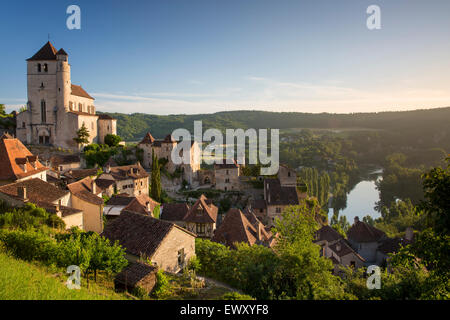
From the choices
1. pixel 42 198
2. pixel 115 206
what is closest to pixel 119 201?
pixel 115 206

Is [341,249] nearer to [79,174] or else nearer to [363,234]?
[363,234]

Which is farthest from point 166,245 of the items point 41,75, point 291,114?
point 291,114

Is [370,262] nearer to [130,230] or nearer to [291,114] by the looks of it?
[130,230]

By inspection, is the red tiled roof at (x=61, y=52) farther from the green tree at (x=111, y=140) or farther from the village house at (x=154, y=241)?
the village house at (x=154, y=241)

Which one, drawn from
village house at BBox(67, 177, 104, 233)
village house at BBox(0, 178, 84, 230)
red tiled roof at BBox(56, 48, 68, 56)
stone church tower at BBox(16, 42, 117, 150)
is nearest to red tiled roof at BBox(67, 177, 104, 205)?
village house at BBox(67, 177, 104, 233)

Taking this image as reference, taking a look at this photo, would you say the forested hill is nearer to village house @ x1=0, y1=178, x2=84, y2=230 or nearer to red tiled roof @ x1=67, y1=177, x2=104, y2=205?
red tiled roof @ x1=67, y1=177, x2=104, y2=205

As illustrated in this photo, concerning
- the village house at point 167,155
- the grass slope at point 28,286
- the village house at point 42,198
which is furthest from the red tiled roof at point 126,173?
the grass slope at point 28,286

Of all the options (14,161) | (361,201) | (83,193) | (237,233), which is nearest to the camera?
(14,161)
